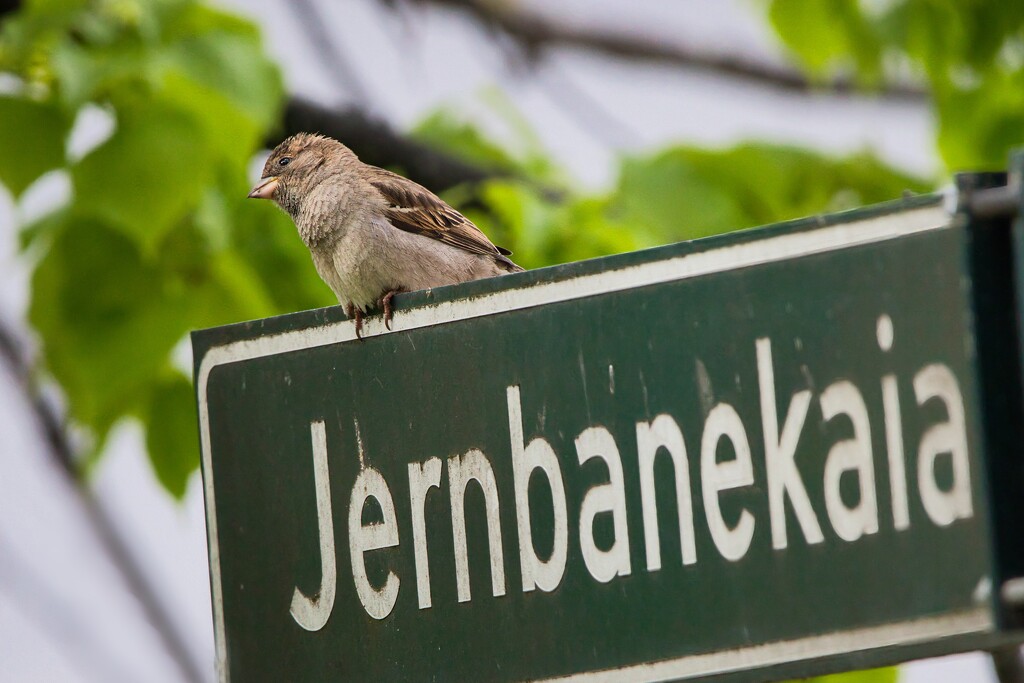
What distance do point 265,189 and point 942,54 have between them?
2389 mm

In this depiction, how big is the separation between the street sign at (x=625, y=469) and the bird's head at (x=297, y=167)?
77.3 inches

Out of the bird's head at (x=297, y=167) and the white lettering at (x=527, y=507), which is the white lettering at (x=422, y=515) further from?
the bird's head at (x=297, y=167)

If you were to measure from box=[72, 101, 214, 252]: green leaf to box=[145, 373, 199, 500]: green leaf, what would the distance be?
78cm

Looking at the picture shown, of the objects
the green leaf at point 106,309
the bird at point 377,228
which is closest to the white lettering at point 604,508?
the bird at point 377,228

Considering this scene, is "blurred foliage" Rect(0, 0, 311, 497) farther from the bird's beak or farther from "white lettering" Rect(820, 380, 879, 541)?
"white lettering" Rect(820, 380, 879, 541)

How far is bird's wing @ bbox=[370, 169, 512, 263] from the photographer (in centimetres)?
504

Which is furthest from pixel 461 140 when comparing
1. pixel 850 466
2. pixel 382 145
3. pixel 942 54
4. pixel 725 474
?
pixel 850 466

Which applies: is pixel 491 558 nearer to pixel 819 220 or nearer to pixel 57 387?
pixel 819 220

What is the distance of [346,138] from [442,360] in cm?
315

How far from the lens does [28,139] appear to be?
4770 millimetres

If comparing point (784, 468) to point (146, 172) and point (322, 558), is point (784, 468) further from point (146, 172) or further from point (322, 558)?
point (146, 172)

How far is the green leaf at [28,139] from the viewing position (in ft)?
15.5

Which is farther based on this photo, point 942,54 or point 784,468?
point 942,54

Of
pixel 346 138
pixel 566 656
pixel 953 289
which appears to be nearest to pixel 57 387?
pixel 346 138
